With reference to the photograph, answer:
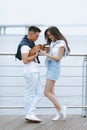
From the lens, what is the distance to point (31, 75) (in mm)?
→ 3092

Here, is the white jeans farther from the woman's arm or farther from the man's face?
the man's face

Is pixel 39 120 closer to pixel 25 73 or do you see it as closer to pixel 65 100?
pixel 25 73

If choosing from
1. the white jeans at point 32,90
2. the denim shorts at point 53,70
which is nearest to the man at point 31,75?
the white jeans at point 32,90

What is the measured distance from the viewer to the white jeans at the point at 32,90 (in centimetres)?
311

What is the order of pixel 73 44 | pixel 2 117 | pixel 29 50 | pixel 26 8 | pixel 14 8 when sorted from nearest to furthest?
pixel 29 50 < pixel 2 117 < pixel 14 8 < pixel 26 8 < pixel 73 44

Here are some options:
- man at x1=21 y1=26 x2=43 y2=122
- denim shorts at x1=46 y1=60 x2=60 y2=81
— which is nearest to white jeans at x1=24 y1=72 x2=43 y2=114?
man at x1=21 y1=26 x2=43 y2=122

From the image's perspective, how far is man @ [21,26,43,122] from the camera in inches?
120

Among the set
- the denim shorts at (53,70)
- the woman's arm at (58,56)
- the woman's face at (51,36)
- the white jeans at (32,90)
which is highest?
the woman's face at (51,36)

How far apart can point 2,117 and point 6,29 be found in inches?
164

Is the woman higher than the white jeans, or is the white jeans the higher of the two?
the woman

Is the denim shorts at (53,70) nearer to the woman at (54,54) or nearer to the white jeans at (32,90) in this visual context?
the woman at (54,54)

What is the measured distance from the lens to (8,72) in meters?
6.04

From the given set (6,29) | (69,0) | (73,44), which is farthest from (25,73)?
(73,44)

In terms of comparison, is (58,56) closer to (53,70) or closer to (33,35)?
(53,70)
